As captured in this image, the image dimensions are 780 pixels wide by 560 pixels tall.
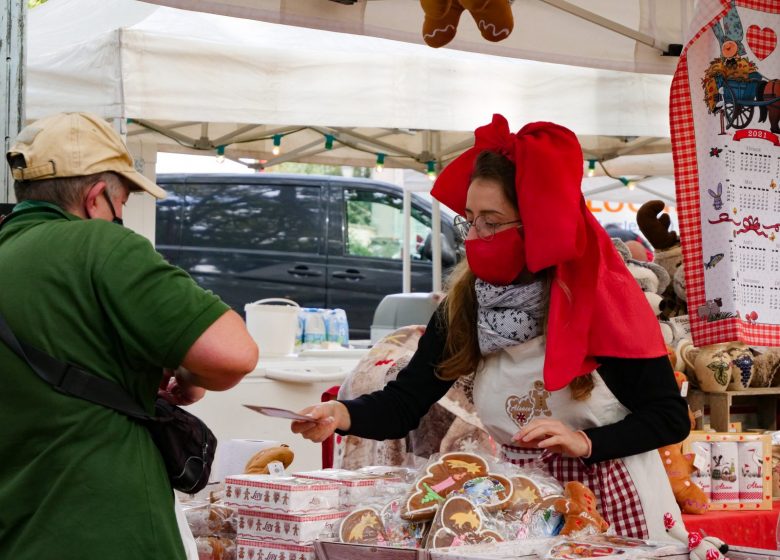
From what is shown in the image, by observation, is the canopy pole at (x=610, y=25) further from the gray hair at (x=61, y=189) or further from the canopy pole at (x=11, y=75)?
the gray hair at (x=61, y=189)

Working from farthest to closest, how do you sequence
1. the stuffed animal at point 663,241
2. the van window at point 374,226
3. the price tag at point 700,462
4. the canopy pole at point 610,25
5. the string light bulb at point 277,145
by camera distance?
the van window at point 374,226 < the string light bulb at point 277,145 < the stuffed animal at point 663,241 < the canopy pole at point 610,25 < the price tag at point 700,462

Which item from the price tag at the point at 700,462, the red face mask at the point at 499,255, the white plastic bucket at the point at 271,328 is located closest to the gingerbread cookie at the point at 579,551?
the red face mask at the point at 499,255

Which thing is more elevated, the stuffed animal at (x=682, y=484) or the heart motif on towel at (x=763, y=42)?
the heart motif on towel at (x=763, y=42)

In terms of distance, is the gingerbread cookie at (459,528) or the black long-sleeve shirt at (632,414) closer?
the gingerbread cookie at (459,528)

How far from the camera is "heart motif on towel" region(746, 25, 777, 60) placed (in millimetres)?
2766

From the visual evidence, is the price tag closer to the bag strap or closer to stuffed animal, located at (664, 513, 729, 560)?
stuffed animal, located at (664, 513, 729, 560)

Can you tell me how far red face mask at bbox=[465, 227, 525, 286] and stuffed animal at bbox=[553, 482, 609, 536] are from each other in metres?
0.55

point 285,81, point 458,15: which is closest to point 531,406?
point 458,15

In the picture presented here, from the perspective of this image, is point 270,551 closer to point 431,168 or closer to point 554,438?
point 554,438

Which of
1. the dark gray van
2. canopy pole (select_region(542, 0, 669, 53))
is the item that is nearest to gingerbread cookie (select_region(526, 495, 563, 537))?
canopy pole (select_region(542, 0, 669, 53))

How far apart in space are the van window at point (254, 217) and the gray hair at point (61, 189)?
835cm

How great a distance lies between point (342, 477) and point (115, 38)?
3.04 meters

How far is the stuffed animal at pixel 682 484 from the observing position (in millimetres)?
3061

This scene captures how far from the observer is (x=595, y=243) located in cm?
225
